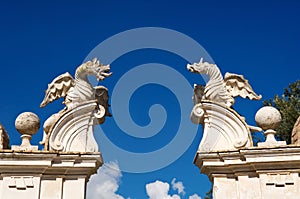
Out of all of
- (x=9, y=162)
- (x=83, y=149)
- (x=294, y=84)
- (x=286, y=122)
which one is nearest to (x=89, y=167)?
(x=83, y=149)

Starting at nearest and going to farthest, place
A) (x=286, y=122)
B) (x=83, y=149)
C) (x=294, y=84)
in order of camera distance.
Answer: (x=83, y=149)
(x=286, y=122)
(x=294, y=84)

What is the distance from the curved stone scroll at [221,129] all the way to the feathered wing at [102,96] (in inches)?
78.7

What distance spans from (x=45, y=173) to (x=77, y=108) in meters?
1.48

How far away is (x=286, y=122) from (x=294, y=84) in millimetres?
3086

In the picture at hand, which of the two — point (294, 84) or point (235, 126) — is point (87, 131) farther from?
point (294, 84)

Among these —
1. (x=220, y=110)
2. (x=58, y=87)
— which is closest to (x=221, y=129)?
(x=220, y=110)

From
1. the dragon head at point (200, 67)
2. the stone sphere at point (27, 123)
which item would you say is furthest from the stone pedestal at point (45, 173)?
the dragon head at point (200, 67)

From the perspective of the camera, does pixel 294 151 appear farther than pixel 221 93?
No

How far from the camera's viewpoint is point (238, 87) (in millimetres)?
10047

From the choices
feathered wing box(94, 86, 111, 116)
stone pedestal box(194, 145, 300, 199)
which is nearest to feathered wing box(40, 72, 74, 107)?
feathered wing box(94, 86, 111, 116)

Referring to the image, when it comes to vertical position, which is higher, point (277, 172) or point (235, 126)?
point (235, 126)

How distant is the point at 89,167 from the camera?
9109 mm

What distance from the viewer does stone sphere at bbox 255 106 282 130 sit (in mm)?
9344

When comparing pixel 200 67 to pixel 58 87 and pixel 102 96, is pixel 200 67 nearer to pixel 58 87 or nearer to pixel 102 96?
pixel 102 96
